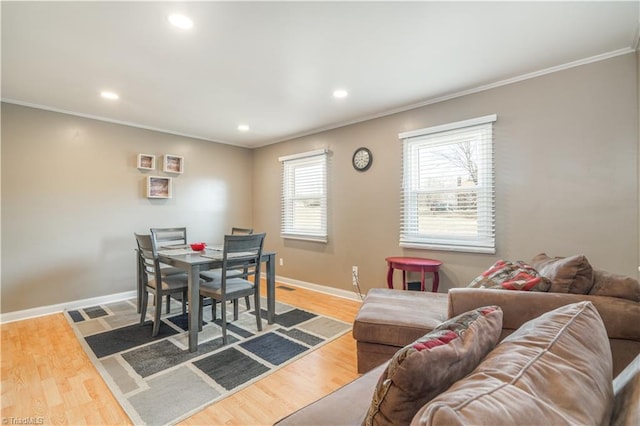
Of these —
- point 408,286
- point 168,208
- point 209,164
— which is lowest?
point 408,286

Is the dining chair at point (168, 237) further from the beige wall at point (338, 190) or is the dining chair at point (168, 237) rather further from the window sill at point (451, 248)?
the window sill at point (451, 248)

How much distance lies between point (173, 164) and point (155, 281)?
2.23 m

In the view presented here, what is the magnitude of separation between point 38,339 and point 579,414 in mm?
3894

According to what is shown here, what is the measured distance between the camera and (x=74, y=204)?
144 inches

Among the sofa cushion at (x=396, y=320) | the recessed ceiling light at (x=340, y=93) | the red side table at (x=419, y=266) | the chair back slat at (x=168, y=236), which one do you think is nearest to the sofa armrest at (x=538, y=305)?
the sofa cushion at (x=396, y=320)

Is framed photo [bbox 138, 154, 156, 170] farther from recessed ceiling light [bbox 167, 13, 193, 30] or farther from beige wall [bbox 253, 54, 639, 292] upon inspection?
beige wall [bbox 253, 54, 639, 292]

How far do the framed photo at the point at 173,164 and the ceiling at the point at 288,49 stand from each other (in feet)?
3.34

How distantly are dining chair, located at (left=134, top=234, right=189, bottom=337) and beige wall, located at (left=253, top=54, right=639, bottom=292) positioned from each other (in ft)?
7.23

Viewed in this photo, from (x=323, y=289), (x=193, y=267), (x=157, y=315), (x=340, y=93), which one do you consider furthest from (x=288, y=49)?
(x=323, y=289)

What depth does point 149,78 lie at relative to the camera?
2.74 metres

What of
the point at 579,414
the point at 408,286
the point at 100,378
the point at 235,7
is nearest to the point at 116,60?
the point at 235,7

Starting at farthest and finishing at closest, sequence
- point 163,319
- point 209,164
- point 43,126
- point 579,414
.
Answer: point 209,164 → point 43,126 → point 163,319 → point 579,414

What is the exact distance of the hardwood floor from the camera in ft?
5.74

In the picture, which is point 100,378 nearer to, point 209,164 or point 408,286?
point 408,286
